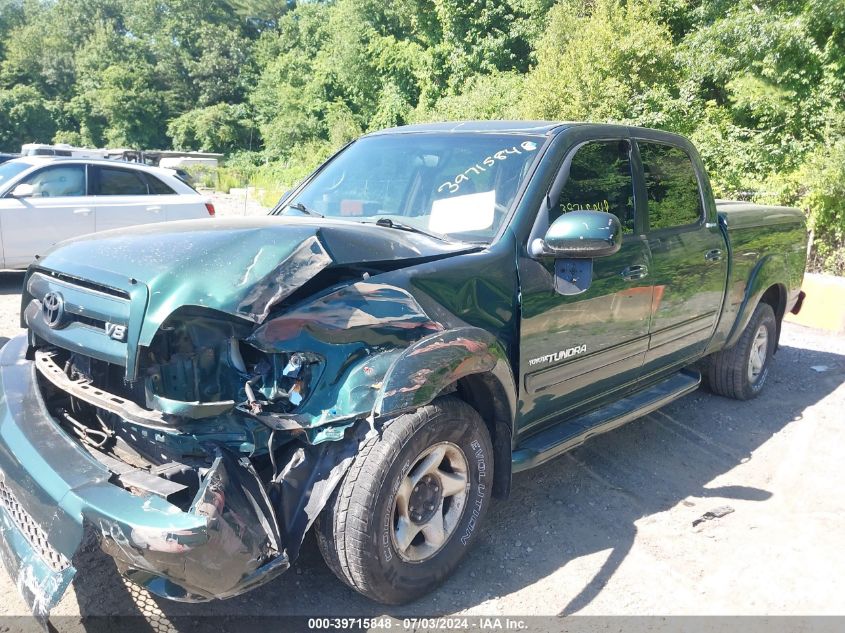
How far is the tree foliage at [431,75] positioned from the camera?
1223 cm

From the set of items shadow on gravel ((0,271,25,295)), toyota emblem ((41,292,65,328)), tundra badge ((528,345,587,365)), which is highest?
toyota emblem ((41,292,65,328))

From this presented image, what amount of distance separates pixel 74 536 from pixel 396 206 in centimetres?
211

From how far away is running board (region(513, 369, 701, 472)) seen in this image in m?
3.38

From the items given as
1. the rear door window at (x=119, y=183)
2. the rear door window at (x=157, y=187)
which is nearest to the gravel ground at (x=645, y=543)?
the rear door window at (x=119, y=183)

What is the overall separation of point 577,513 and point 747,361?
2510 millimetres

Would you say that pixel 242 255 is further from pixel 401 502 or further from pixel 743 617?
pixel 743 617

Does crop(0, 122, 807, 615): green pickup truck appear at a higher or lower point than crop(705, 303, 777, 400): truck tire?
higher

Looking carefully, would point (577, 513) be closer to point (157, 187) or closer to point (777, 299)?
point (777, 299)

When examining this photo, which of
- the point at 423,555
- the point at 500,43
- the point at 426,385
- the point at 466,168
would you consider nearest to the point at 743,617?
the point at 423,555

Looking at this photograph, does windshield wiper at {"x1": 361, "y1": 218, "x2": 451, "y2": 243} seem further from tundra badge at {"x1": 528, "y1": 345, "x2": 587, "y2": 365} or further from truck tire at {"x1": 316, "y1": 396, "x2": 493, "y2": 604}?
truck tire at {"x1": 316, "y1": 396, "x2": 493, "y2": 604}

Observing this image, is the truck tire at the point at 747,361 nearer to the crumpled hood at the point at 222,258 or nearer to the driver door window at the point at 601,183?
the driver door window at the point at 601,183

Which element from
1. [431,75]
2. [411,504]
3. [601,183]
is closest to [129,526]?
[411,504]

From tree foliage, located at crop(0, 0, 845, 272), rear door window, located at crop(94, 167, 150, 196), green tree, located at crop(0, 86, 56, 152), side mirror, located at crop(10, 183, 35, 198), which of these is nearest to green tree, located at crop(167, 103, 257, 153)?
tree foliage, located at crop(0, 0, 845, 272)

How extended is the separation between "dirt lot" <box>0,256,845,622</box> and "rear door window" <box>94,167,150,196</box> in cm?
716
